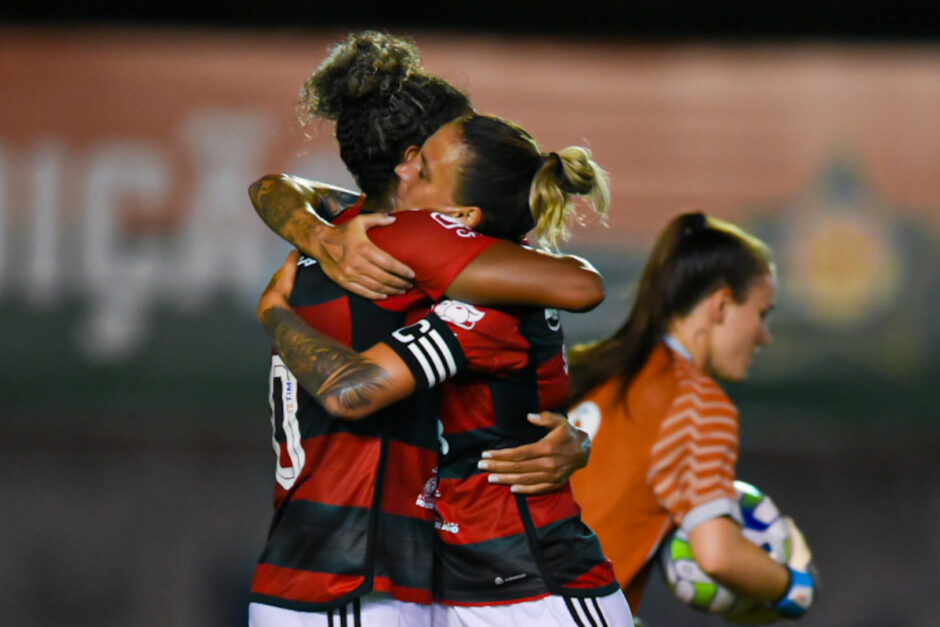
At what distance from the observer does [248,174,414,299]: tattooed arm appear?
78.4 inches

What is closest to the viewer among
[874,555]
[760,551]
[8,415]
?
[760,551]

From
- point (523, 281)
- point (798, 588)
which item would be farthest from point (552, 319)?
point (798, 588)

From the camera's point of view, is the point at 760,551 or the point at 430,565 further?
the point at 760,551

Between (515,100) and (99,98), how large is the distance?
196cm

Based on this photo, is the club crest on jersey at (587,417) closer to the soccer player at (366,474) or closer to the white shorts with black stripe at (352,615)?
the soccer player at (366,474)

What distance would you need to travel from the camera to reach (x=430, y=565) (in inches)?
80.6

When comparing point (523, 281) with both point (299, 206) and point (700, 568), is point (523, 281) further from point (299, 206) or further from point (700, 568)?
point (700, 568)

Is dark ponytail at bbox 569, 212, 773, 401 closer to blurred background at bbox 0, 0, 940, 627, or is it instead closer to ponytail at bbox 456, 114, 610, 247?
ponytail at bbox 456, 114, 610, 247

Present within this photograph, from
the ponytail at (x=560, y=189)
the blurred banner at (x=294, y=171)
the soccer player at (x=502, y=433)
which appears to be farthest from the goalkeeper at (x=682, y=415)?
the blurred banner at (x=294, y=171)

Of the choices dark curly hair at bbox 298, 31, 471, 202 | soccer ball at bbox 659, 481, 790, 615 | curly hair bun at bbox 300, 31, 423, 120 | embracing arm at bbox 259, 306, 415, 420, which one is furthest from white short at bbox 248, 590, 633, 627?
curly hair bun at bbox 300, 31, 423, 120

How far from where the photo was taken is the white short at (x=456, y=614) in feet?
6.43

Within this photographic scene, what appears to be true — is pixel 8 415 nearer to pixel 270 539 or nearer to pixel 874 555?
pixel 874 555

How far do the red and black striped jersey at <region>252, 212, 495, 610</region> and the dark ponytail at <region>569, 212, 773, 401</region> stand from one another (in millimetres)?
764

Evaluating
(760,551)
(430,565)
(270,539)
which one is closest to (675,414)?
(760,551)
